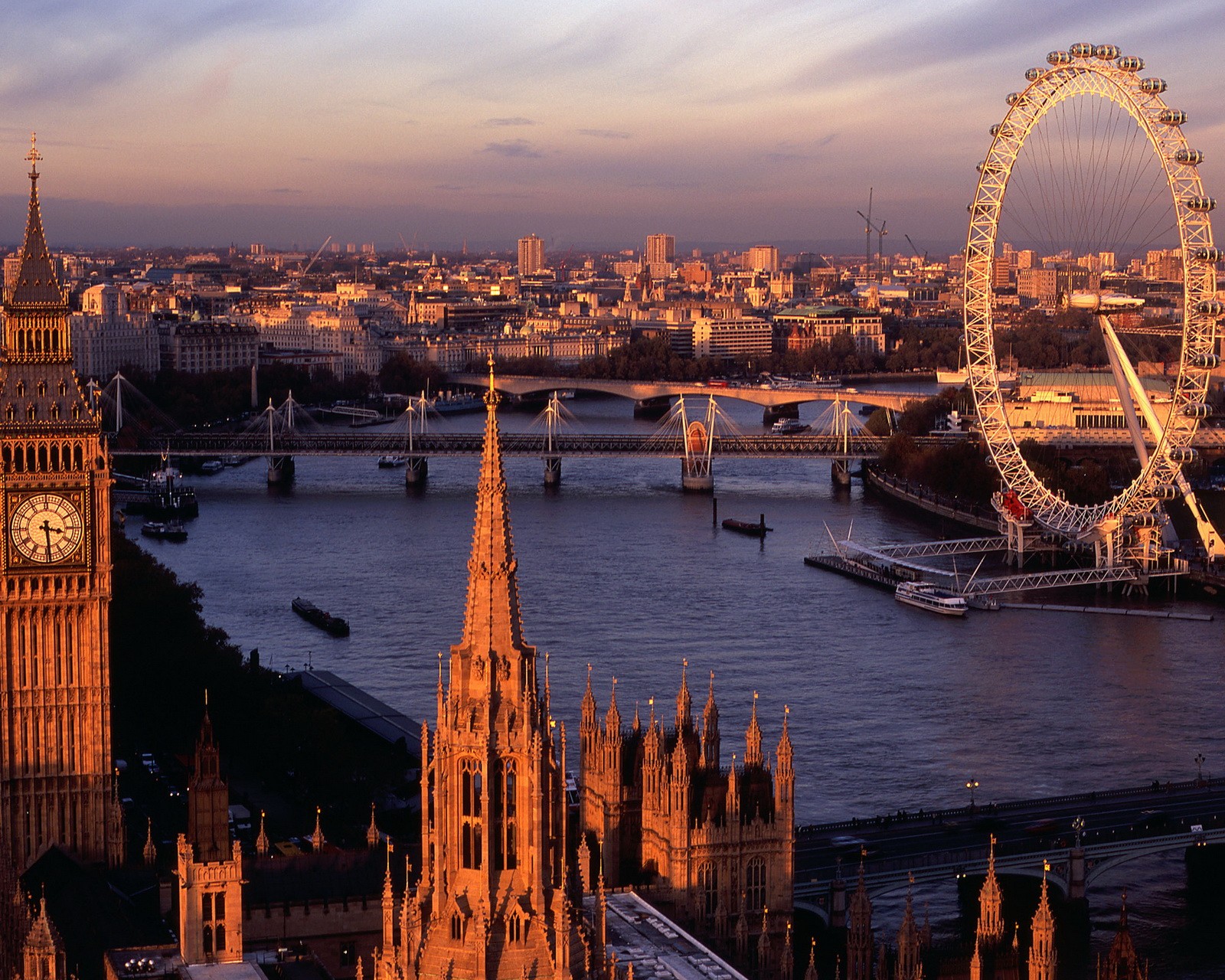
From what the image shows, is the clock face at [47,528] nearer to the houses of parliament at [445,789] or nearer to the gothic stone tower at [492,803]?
the houses of parliament at [445,789]

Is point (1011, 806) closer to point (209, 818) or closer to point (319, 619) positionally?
point (209, 818)

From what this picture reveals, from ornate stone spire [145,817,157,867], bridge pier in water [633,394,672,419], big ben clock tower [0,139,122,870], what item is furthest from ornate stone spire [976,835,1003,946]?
bridge pier in water [633,394,672,419]

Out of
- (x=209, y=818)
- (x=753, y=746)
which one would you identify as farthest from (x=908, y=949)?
(x=209, y=818)

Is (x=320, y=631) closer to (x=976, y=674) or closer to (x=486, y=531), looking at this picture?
(x=976, y=674)

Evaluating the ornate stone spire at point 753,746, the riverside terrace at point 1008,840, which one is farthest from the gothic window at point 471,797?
the riverside terrace at point 1008,840

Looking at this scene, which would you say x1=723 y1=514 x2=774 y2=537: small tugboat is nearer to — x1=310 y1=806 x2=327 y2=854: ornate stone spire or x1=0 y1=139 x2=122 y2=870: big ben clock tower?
x1=310 y1=806 x2=327 y2=854: ornate stone spire
